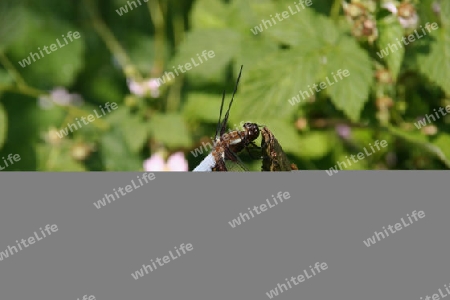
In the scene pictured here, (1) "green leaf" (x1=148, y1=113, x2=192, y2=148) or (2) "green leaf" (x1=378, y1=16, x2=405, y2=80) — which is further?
(1) "green leaf" (x1=148, y1=113, x2=192, y2=148)

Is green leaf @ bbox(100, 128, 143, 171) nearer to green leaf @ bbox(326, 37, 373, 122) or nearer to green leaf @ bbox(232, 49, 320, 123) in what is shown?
green leaf @ bbox(232, 49, 320, 123)

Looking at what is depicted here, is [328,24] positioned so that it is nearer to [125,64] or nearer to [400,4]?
[400,4]

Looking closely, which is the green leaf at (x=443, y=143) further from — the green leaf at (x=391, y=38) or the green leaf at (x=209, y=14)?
the green leaf at (x=209, y=14)

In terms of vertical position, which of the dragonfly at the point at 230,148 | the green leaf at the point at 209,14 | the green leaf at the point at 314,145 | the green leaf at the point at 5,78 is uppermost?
the green leaf at the point at 5,78

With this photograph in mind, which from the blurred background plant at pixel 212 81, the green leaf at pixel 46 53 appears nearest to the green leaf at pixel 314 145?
the blurred background plant at pixel 212 81

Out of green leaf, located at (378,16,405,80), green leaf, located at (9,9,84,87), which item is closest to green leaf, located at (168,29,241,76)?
green leaf, located at (378,16,405,80)

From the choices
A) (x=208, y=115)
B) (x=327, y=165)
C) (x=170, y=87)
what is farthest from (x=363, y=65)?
(x=170, y=87)

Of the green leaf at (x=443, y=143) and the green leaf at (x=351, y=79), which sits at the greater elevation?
the green leaf at (x=351, y=79)
